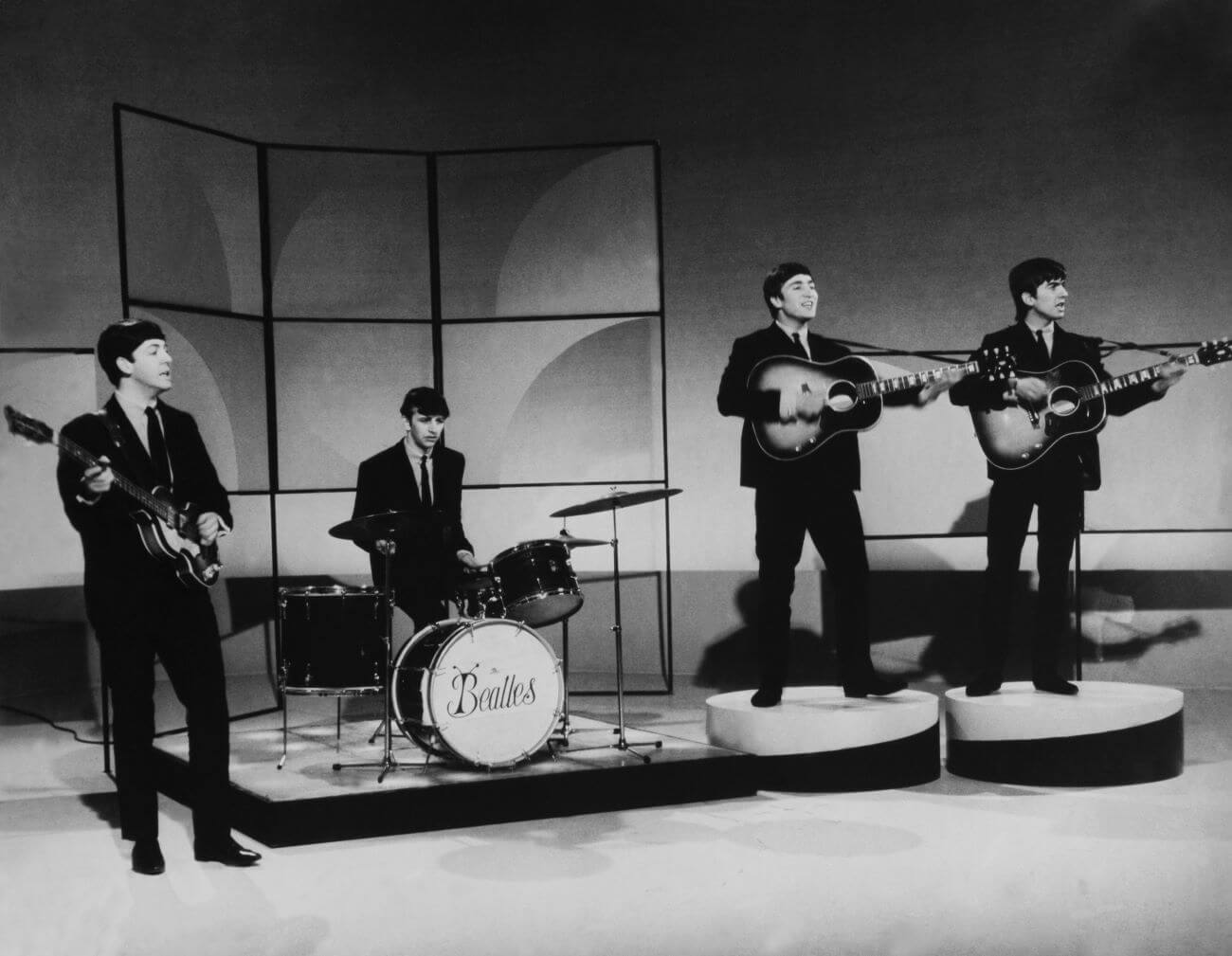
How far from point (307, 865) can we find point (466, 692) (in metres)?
0.80

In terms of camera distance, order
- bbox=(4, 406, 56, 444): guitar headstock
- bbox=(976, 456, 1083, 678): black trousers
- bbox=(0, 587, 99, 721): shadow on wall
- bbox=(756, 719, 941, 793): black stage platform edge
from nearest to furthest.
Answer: bbox=(4, 406, 56, 444): guitar headstock < bbox=(756, 719, 941, 793): black stage platform edge < bbox=(976, 456, 1083, 678): black trousers < bbox=(0, 587, 99, 721): shadow on wall

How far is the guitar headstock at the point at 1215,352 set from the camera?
4949 mm

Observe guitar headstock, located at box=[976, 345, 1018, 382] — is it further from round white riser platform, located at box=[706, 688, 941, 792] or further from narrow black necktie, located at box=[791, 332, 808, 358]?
round white riser platform, located at box=[706, 688, 941, 792]

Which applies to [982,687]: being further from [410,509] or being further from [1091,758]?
[410,509]

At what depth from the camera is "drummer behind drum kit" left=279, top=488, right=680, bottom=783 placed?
4559 mm

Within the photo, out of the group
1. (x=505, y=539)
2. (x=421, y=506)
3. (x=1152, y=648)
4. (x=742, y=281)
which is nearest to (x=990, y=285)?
(x=742, y=281)

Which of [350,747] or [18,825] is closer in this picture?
[18,825]

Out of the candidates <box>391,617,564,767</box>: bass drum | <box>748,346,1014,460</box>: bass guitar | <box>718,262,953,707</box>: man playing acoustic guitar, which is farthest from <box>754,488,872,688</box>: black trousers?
<box>391,617,564,767</box>: bass drum

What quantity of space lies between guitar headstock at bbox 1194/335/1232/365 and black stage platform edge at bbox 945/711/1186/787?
1336mm

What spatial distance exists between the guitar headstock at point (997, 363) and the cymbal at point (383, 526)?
2125 millimetres

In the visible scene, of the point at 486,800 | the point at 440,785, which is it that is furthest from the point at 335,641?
the point at 486,800

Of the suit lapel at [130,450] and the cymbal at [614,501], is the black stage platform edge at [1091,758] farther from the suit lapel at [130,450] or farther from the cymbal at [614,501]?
the suit lapel at [130,450]

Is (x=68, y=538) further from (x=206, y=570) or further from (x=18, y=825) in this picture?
(x=206, y=570)

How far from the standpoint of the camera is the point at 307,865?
159 inches
